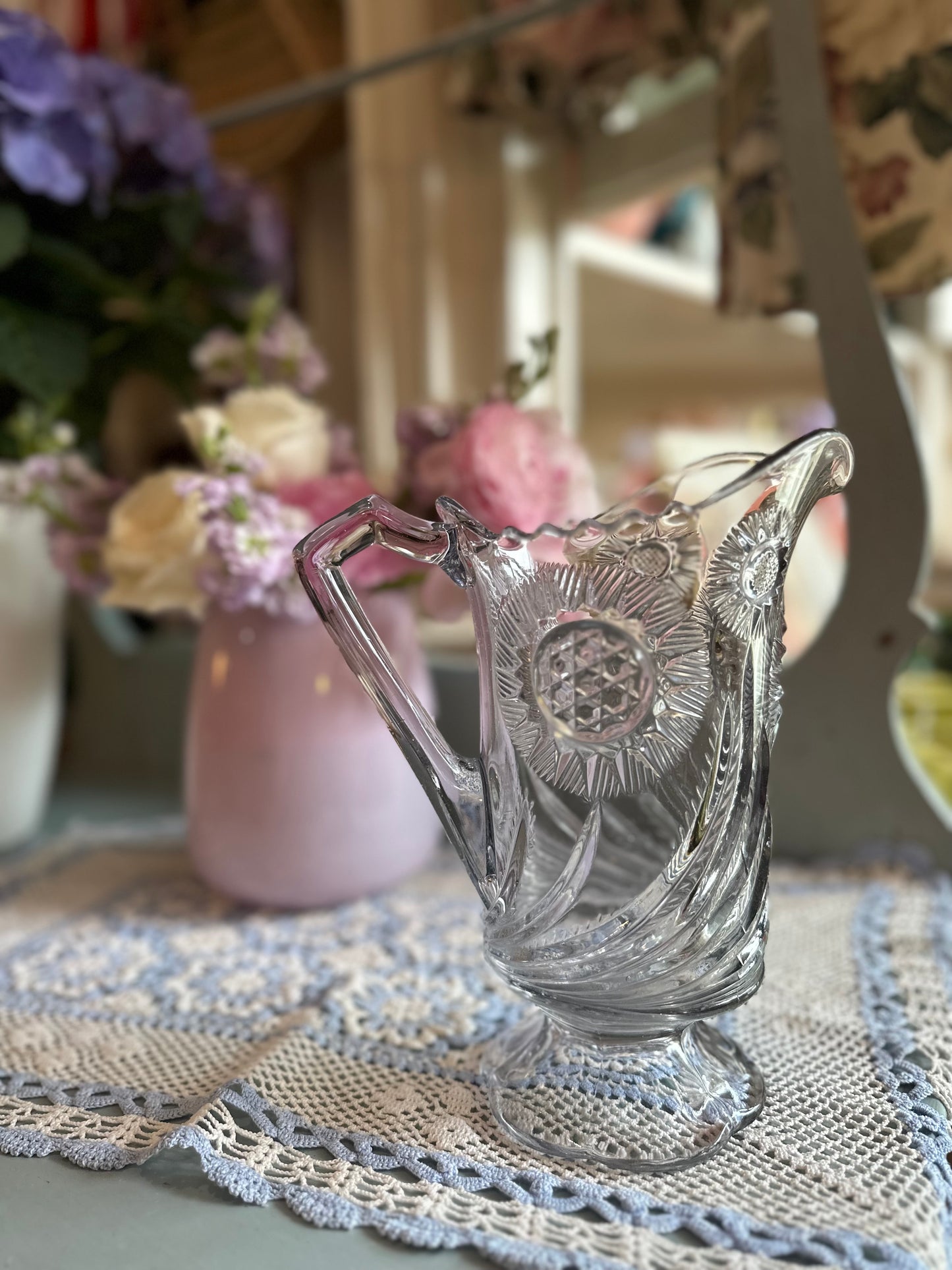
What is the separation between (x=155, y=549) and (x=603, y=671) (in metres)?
0.28

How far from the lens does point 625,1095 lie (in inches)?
13.6

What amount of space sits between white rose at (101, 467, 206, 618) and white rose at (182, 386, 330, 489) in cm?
3

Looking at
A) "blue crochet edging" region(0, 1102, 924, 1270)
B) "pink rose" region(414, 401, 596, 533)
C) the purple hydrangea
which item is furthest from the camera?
the purple hydrangea

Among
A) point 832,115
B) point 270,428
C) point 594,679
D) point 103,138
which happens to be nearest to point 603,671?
point 594,679

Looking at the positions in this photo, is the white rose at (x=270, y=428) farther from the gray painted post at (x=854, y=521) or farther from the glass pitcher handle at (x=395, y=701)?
the gray painted post at (x=854, y=521)

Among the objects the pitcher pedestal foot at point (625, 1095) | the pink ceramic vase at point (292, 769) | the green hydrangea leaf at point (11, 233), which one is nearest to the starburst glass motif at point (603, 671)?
the pitcher pedestal foot at point (625, 1095)

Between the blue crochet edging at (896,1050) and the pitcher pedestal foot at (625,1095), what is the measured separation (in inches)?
1.9

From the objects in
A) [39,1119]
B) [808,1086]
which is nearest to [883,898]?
[808,1086]

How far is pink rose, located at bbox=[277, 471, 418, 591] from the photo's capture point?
488mm

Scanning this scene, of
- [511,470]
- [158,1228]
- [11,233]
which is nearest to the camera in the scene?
[158,1228]

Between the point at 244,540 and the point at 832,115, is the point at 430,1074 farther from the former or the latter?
the point at 832,115

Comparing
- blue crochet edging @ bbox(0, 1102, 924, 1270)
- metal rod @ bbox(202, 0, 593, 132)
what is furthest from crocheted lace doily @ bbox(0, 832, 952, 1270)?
metal rod @ bbox(202, 0, 593, 132)

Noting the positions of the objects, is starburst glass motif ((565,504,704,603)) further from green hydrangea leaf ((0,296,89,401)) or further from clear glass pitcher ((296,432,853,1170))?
green hydrangea leaf ((0,296,89,401))

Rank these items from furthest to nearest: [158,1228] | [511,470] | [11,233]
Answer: [11,233] → [511,470] → [158,1228]
